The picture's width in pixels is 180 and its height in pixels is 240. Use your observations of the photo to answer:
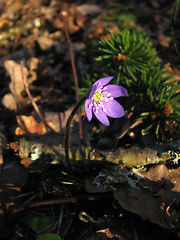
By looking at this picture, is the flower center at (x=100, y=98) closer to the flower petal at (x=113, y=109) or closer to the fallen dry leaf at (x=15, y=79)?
the flower petal at (x=113, y=109)

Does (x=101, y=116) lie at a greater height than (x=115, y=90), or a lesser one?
lesser

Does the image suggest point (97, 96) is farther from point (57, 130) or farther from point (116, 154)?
point (57, 130)

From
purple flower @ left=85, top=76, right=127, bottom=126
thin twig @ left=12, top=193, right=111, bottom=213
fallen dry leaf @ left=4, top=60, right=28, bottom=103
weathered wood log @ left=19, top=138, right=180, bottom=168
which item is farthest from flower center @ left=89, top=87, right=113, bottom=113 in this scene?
fallen dry leaf @ left=4, top=60, right=28, bottom=103

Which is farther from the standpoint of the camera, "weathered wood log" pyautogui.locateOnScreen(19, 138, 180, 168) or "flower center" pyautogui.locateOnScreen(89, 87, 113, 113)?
"weathered wood log" pyautogui.locateOnScreen(19, 138, 180, 168)

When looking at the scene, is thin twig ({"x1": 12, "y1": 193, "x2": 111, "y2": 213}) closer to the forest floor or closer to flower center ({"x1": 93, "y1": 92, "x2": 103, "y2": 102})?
the forest floor

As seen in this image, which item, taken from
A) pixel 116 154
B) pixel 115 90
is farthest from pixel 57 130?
pixel 115 90

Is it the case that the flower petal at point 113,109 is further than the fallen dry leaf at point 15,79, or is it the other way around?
the fallen dry leaf at point 15,79

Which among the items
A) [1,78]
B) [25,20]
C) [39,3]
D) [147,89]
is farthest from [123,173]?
[39,3]

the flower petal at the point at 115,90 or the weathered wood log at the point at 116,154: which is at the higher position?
the flower petal at the point at 115,90

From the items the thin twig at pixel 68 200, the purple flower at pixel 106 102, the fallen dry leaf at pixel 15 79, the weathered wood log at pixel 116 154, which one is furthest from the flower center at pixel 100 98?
the fallen dry leaf at pixel 15 79

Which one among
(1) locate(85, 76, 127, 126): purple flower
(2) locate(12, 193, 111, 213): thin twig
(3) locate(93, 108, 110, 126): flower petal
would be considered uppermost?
(1) locate(85, 76, 127, 126): purple flower
